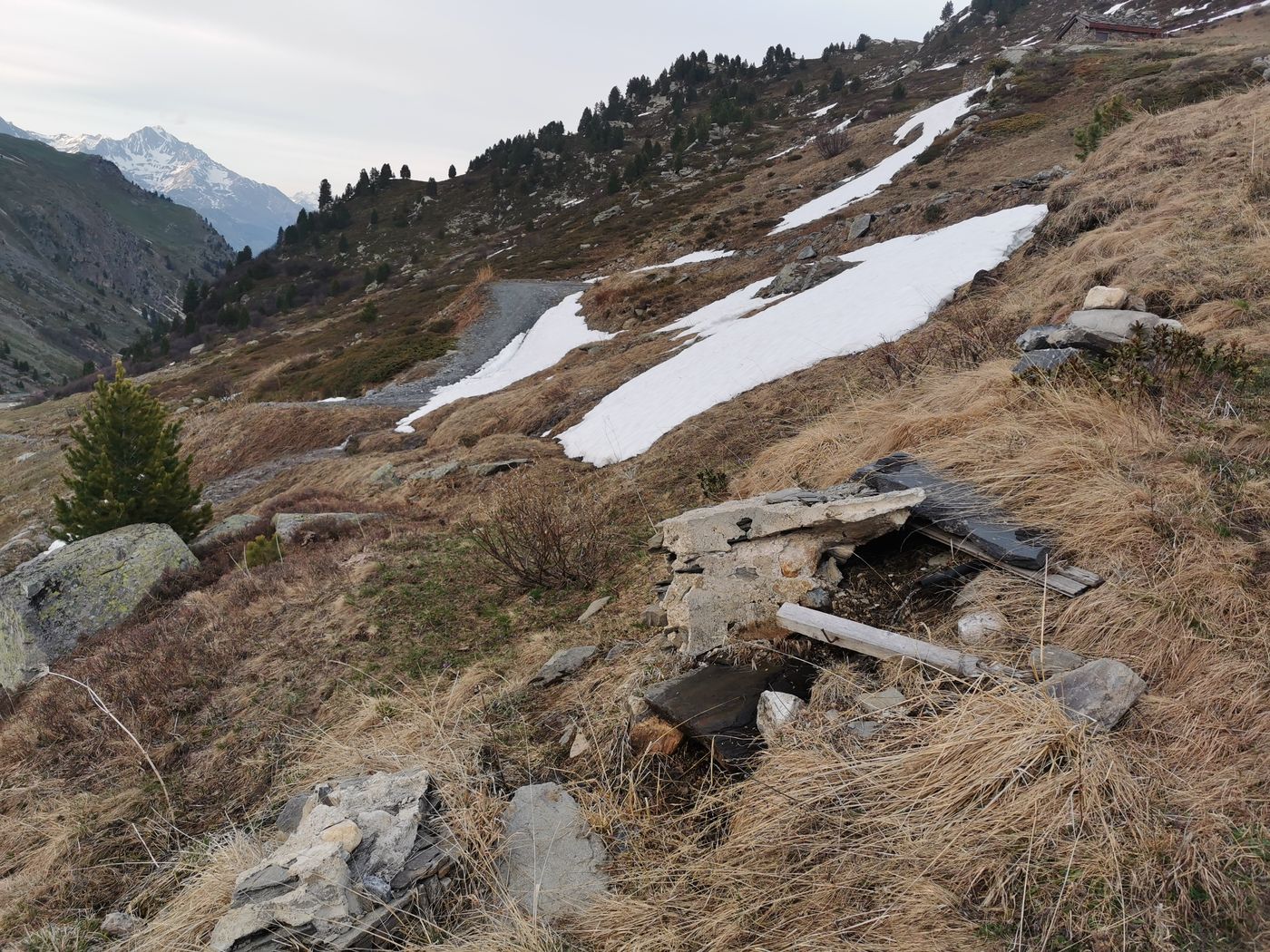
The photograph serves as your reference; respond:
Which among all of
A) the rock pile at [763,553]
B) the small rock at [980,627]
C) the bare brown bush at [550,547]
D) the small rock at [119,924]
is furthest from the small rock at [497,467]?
the small rock at [980,627]

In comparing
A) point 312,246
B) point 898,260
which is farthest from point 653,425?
point 312,246

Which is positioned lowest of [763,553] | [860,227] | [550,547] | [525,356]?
[550,547]

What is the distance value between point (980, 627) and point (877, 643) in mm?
572

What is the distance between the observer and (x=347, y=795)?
3383 millimetres

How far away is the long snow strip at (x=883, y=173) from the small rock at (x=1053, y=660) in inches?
1266

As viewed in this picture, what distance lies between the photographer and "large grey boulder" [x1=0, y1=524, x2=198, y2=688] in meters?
10.7

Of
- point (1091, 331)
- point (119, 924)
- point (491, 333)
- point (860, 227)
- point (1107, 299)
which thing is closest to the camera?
point (119, 924)

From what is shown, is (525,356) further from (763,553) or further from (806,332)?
(763,553)

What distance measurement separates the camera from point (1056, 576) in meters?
3.57

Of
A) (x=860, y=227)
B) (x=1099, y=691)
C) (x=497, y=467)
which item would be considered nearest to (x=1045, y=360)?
(x=1099, y=691)

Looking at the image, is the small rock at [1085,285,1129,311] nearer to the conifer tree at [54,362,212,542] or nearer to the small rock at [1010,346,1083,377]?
the small rock at [1010,346,1083,377]

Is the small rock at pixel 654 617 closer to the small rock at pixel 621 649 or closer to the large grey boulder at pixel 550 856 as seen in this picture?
the small rock at pixel 621 649

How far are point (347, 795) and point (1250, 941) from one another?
3733 mm

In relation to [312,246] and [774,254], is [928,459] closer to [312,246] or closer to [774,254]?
[774,254]
